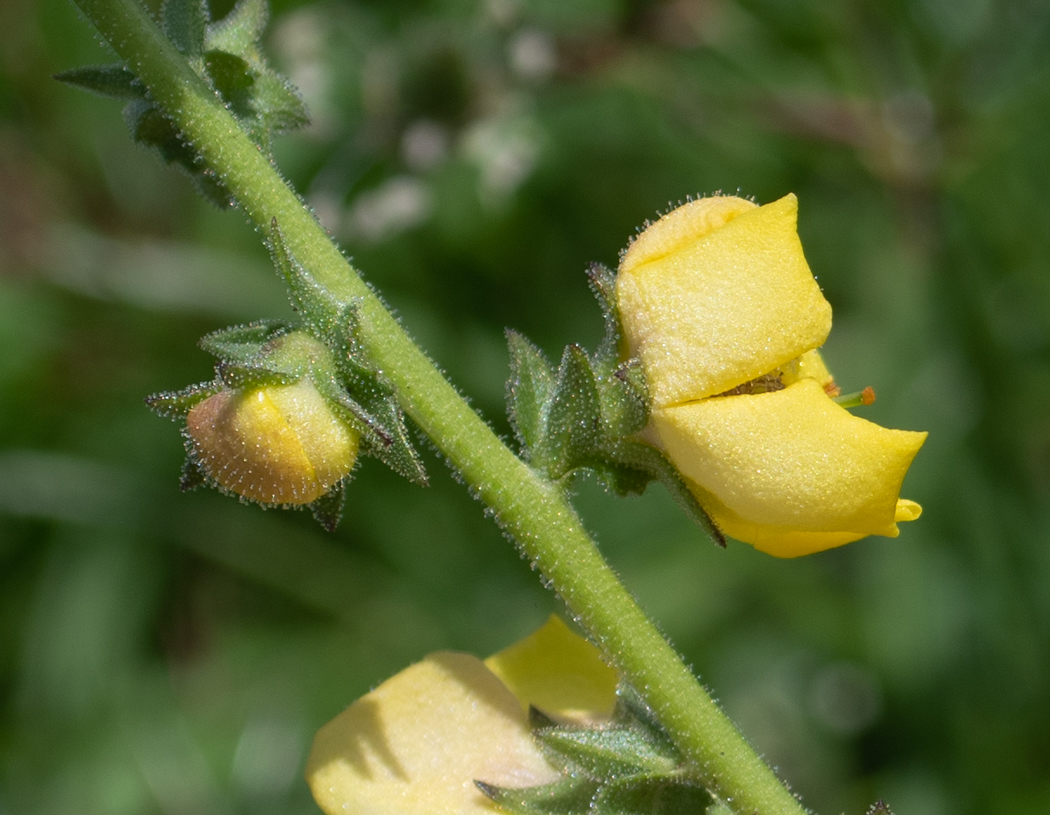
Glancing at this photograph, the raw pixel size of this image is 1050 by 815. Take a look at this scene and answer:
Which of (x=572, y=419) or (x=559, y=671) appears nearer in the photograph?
(x=572, y=419)

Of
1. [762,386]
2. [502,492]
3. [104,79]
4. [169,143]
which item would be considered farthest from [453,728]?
[104,79]

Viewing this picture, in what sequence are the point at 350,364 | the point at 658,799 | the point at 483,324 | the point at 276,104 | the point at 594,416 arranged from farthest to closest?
the point at 483,324, the point at 276,104, the point at 658,799, the point at 594,416, the point at 350,364

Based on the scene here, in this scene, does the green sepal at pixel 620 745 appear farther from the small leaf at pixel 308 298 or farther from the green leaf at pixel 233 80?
the green leaf at pixel 233 80

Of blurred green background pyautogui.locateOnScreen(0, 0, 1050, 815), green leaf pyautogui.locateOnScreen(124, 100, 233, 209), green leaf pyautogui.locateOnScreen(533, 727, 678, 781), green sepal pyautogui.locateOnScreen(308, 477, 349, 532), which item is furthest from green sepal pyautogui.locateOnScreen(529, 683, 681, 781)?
blurred green background pyautogui.locateOnScreen(0, 0, 1050, 815)

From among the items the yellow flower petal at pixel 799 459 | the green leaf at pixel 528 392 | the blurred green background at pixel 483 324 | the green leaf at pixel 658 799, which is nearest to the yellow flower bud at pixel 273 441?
the green leaf at pixel 528 392

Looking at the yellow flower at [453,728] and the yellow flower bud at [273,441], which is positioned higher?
the yellow flower bud at [273,441]

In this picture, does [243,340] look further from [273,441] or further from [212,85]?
[212,85]

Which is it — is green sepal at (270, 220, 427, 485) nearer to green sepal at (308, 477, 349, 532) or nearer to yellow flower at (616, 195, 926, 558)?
green sepal at (308, 477, 349, 532)

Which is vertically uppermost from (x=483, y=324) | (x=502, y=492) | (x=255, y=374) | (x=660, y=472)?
(x=255, y=374)

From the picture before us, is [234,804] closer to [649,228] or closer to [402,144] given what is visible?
[402,144]
